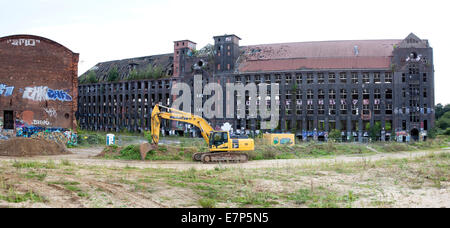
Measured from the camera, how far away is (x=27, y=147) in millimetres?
29344

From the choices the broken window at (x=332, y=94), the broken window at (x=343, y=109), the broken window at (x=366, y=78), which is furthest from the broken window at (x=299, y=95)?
the broken window at (x=366, y=78)

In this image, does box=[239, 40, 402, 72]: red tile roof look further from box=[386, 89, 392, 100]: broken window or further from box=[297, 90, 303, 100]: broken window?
box=[297, 90, 303, 100]: broken window

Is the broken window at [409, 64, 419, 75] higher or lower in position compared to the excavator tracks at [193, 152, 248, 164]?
higher

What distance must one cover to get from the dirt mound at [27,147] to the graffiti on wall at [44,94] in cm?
790

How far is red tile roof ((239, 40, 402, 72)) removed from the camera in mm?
56594

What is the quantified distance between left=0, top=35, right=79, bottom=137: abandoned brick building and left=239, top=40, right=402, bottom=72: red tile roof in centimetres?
3000

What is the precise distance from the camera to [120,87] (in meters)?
75.5

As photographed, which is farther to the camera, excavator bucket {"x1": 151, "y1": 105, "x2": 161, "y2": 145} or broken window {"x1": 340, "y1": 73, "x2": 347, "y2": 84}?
broken window {"x1": 340, "y1": 73, "x2": 347, "y2": 84}

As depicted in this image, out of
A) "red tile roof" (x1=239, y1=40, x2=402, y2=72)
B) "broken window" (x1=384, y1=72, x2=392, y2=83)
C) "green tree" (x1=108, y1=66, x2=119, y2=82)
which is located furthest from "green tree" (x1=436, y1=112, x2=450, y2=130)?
"green tree" (x1=108, y1=66, x2=119, y2=82)

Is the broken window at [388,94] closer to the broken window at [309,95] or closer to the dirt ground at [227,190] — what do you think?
the broken window at [309,95]

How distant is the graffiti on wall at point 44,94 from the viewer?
3638 centimetres
